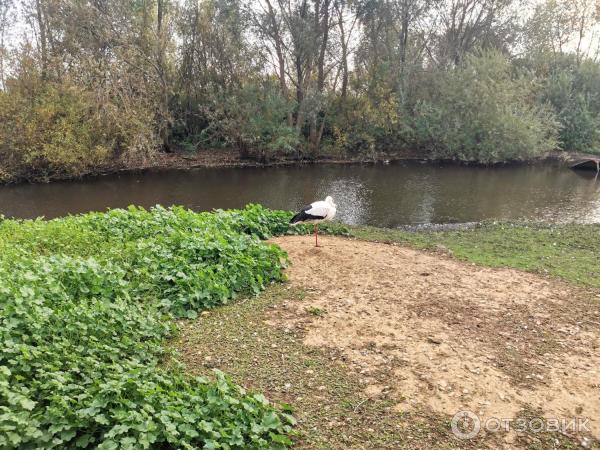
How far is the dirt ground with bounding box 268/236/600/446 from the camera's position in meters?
4.59

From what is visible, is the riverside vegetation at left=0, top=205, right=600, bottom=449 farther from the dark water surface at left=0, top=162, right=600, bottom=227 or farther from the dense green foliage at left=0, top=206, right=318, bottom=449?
the dark water surface at left=0, top=162, right=600, bottom=227

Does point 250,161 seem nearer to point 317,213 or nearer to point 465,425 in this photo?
point 317,213

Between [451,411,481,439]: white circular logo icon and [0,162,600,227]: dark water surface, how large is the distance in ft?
35.8

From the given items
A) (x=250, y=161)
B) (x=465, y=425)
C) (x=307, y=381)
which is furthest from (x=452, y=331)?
(x=250, y=161)

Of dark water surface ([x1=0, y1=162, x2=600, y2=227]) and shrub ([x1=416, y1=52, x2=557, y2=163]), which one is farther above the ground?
shrub ([x1=416, y1=52, x2=557, y2=163])

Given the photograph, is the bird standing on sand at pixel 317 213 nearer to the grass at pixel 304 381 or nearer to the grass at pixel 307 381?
the grass at pixel 307 381

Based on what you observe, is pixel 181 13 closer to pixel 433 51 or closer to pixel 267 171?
pixel 267 171

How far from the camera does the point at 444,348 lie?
17.8 ft

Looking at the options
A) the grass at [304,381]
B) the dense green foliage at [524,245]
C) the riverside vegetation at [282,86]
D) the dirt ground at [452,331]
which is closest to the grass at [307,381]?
the grass at [304,381]

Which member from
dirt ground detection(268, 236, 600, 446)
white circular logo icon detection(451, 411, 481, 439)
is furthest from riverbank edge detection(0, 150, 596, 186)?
white circular logo icon detection(451, 411, 481, 439)

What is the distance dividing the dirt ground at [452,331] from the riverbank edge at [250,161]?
17.5 metres

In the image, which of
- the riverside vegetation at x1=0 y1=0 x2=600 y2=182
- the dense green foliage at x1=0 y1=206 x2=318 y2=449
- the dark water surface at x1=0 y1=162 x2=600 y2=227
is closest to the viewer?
the dense green foliage at x1=0 y1=206 x2=318 y2=449

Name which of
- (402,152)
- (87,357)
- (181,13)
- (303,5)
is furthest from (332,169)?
(87,357)

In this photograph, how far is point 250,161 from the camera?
27.6 metres
